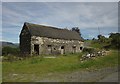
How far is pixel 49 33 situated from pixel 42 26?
2.43 m

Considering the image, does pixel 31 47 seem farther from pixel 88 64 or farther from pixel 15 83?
pixel 15 83

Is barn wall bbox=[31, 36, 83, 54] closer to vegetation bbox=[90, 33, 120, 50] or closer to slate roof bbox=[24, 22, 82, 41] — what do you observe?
slate roof bbox=[24, 22, 82, 41]

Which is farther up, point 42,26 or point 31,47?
point 42,26

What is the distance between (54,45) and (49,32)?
3.05m

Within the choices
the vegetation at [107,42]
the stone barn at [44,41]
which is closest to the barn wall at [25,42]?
the stone barn at [44,41]

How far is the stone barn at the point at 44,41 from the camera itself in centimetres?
3695

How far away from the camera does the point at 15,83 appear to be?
1283cm

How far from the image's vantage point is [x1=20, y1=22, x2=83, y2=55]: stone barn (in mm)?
36947

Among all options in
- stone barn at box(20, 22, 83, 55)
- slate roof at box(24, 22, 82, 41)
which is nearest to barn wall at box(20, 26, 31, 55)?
stone barn at box(20, 22, 83, 55)

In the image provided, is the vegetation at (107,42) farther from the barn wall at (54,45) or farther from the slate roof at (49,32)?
the slate roof at (49,32)

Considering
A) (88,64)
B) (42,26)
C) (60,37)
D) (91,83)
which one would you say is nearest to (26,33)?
(42,26)

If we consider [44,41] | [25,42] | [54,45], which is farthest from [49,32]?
[25,42]

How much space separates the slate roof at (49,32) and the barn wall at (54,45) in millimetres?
831

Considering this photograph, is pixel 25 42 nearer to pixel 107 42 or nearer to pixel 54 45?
pixel 54 45
